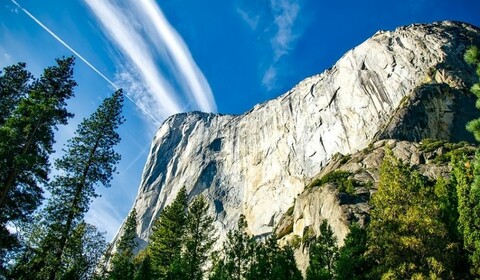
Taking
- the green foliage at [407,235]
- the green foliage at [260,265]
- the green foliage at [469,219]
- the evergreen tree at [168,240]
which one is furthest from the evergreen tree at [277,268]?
the green foliage at [469,219]

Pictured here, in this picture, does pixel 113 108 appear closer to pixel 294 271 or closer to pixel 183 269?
pixel 183 269

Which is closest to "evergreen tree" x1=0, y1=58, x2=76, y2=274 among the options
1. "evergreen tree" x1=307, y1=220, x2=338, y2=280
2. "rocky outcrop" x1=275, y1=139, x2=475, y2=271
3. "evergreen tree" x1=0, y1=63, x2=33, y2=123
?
"evergreen tree" x1=0, y1=63, x2=33, y2=123

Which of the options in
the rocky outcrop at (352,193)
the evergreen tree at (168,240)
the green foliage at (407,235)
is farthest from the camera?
the rocky outcrop at (352,193)

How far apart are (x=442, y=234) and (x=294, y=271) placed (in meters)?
12.0

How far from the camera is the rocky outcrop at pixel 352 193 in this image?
4297cm

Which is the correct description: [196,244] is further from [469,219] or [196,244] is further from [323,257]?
[469,219]

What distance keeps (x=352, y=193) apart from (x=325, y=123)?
5795cm

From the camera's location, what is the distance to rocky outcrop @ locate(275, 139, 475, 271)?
43.0 metres

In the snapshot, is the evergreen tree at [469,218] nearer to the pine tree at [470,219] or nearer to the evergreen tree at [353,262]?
the pine tree at [470,219]

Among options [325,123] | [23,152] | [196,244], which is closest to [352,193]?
[196,244]

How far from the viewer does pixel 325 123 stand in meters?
104

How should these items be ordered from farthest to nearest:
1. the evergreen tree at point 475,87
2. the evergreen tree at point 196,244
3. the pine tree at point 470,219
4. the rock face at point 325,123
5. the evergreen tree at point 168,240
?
1. the rock face at point 325,123
2. the evergreen tree at point 168,240
3. the evergreen tree at point 196,244
4. the pine tree at point 470,219
5. the evergreen tree at point 475,87

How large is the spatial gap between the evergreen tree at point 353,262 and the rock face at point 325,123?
5640cm

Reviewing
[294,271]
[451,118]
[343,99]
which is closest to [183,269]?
[294,271]
